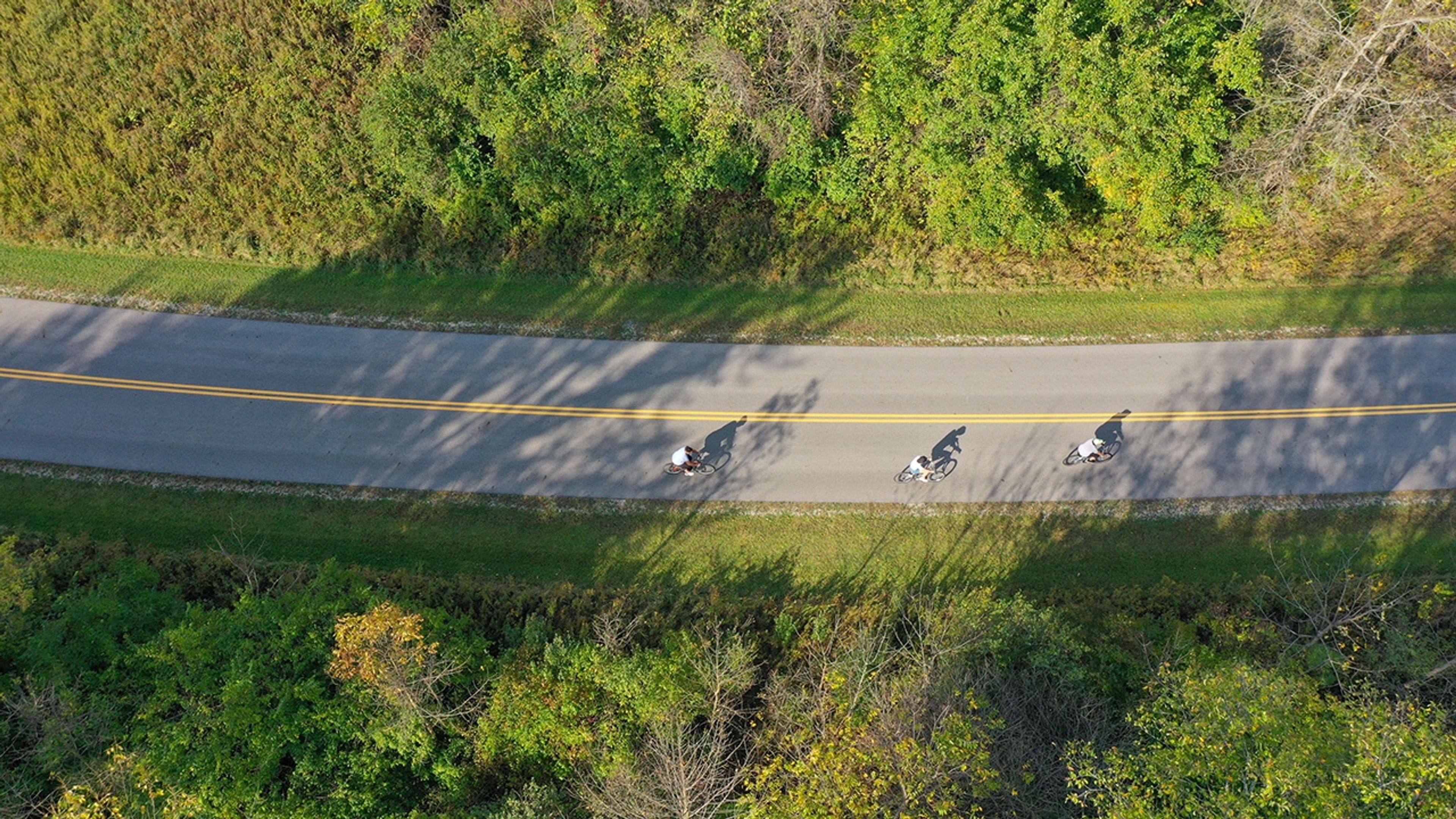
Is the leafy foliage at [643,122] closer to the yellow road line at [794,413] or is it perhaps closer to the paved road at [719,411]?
the paved road at [719,411]

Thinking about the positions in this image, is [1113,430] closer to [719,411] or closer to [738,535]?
[738,535]

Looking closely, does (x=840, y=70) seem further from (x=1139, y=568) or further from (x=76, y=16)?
(x=76, y=16)

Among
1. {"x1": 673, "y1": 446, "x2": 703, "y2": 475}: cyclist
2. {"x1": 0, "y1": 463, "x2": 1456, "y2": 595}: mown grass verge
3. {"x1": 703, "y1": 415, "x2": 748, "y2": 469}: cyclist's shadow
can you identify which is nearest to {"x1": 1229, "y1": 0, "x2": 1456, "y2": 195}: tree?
{"x1": 0, "y1": 463, "x2": 1456, "y2": 595}: mown grass verge

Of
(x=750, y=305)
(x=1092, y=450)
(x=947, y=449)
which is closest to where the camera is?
(x=1092, y=450)

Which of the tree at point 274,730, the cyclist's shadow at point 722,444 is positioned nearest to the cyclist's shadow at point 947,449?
the cyclist's shadow at point 722,444

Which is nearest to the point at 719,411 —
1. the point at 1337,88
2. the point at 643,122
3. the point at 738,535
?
the point at 738,535

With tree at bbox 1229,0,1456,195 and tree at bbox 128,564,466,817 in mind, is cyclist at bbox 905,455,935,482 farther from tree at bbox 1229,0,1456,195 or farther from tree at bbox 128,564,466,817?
tree at bbox 128,564,466,817

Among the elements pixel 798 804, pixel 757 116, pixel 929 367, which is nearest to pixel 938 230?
pixel 929 367
